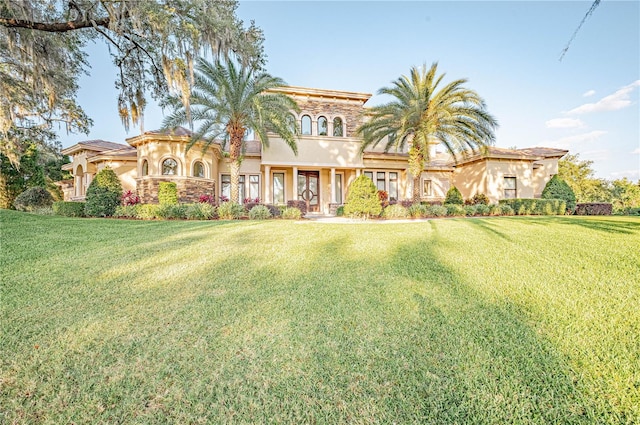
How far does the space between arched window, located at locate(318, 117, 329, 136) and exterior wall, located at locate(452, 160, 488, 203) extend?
1162cm

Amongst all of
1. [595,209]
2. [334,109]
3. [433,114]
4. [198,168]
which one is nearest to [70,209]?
[198,168]

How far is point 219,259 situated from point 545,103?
16.5m

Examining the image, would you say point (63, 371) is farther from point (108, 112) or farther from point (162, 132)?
point (162, 132)

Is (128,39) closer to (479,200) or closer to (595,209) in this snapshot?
(479,200)

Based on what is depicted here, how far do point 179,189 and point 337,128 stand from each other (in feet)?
34.4

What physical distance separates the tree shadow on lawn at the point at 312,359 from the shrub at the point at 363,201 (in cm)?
939

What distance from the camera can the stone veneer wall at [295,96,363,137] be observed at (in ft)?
62.1

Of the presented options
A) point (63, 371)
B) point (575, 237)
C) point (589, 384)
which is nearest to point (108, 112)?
point (63, 371)

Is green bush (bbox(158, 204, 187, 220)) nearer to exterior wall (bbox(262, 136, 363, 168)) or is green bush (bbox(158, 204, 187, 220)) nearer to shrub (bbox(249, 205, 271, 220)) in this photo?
shrub (bbox(249, 205, 271, 220))

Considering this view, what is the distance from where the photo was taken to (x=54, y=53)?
8.69 metres

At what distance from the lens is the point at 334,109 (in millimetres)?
19266

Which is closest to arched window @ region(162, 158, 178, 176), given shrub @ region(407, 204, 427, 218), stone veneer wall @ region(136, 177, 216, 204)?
stone veneer wall @ region(136, 177, 216, 204)

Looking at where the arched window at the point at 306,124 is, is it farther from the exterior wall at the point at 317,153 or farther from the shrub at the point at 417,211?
the shrub at the point at 417,211

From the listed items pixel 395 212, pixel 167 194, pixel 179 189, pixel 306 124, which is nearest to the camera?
pixel 167 194
